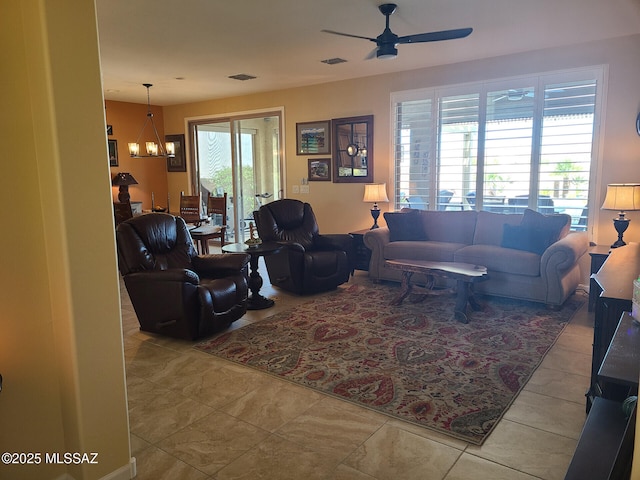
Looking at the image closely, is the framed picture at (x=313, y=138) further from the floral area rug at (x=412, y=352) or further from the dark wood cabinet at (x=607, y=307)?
the dark wood cabinet at (x=607, y=307)

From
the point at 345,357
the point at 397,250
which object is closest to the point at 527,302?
the point at 397,250

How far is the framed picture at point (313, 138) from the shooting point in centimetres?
694

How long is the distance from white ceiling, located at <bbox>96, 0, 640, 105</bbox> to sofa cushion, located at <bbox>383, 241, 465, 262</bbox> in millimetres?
2177

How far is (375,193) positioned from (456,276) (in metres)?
2.23

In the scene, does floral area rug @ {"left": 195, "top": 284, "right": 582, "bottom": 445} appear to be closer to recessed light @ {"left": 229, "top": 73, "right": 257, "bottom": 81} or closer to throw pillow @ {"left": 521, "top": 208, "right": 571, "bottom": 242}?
throw pillow @ {"left": 521, "top": 208, "right": 571, "bottom": 242}

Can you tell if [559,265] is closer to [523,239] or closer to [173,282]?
[523,239]

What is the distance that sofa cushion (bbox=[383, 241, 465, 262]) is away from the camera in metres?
5.28

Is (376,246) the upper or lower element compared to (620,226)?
lower

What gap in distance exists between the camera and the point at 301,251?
16.7ft

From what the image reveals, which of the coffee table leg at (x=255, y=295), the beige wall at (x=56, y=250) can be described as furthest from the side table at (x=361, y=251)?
the beige wall at (x=56, y=250)

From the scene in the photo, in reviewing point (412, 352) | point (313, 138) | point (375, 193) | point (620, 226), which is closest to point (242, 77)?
point (313, 138)

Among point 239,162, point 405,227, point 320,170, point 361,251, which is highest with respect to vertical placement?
point 239,162

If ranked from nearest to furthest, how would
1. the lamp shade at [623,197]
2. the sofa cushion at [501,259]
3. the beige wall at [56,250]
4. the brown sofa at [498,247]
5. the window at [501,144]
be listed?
the beige wall at [56,250] → the lamp shade at [623,197] → the brown sofa at [498,247] → the sofa cushion at [501,259] → the window at [501,144]

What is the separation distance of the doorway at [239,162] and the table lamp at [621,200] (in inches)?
187
